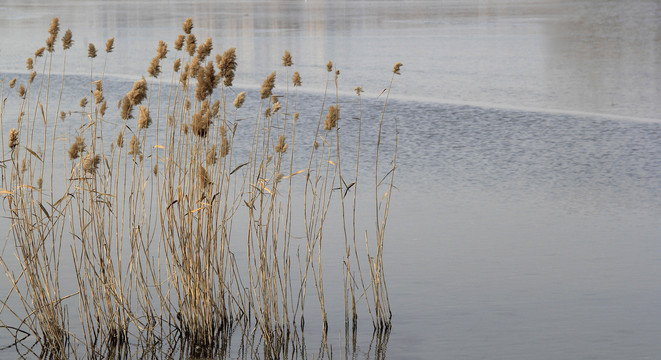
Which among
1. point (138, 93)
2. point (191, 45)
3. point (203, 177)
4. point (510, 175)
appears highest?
point (191, 45)

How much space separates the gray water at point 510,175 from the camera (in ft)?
14.8

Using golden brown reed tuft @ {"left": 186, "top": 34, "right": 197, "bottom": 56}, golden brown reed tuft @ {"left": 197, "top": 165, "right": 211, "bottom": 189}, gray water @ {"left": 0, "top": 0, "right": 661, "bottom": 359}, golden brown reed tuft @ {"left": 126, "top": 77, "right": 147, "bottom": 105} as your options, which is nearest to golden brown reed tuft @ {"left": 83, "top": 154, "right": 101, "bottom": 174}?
golden brown reed tuft @ {"left": 126, "top": 77, "right": 147, "bottom": 105}

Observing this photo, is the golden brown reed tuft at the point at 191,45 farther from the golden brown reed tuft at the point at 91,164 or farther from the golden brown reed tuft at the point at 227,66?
the golden brown reed tuft at the point at 91,164

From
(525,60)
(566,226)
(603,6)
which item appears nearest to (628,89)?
(525,60)

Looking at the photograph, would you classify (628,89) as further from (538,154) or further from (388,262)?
(388,262)

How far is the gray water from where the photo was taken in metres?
4.51

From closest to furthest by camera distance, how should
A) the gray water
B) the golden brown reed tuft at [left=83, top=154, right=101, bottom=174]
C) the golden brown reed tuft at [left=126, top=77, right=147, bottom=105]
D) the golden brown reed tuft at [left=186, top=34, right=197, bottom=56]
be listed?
the golden brown reed tuft at [left=126, top=77, right=147, bottom=105]
the golden brown reed tuft at [left=83, top=154, right=101, bottom=174]
the golden brown reed tuft at [left=186, top=34, right=197, bottom=56]
the gray water

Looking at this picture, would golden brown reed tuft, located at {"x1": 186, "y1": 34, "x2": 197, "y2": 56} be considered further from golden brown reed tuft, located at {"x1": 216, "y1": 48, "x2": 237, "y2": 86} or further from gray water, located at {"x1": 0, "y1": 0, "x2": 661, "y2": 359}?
gray water, located at {"x1": 0, "y1": 0, "x2": 661, "y2": 359}

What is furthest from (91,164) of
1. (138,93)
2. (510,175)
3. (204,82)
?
(510,175)

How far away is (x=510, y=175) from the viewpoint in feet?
24.9

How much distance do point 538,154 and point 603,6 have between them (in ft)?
67.2

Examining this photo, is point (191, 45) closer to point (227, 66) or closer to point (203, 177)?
point (227, 66)

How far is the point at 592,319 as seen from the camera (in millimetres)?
4539

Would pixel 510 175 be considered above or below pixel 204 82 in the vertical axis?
below
